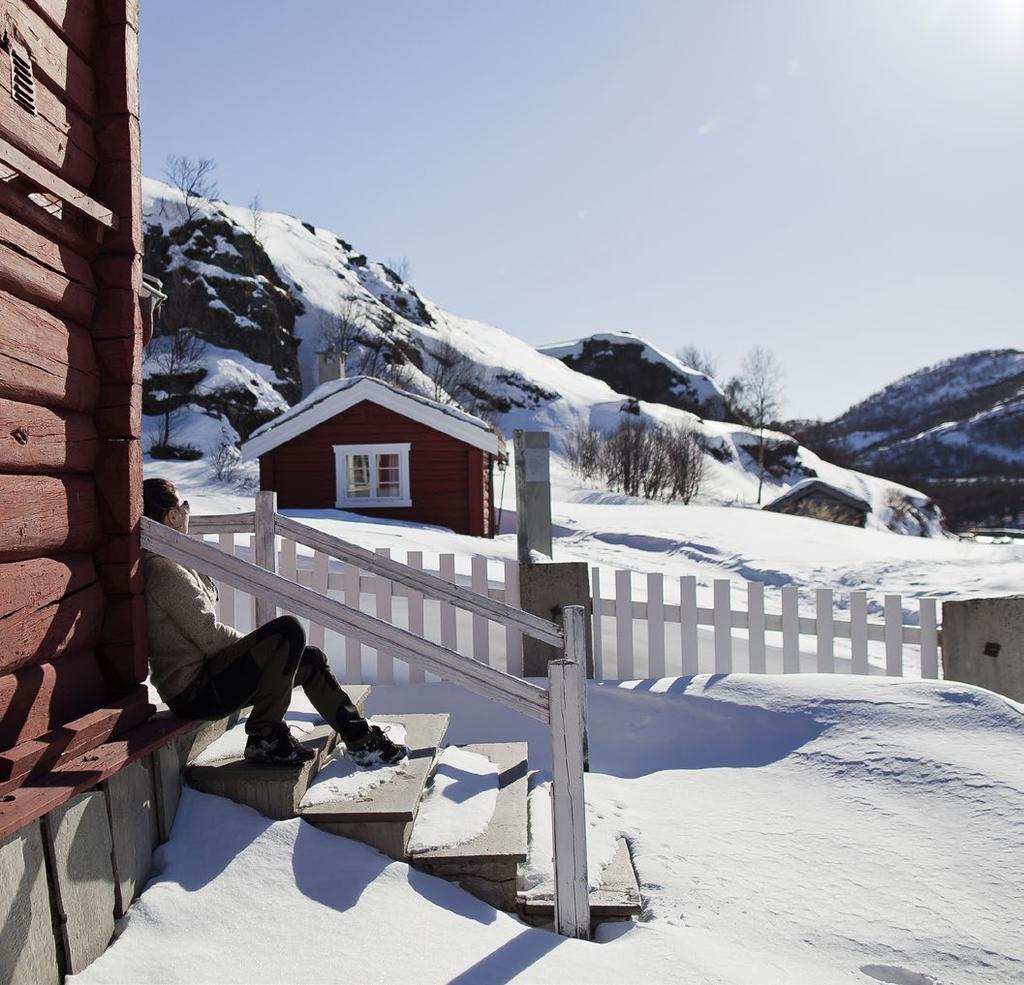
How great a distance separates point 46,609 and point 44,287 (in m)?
1.03

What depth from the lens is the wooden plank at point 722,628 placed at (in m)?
5.47

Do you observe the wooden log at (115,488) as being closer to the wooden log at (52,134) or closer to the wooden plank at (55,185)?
the wooden plank at (55,185)

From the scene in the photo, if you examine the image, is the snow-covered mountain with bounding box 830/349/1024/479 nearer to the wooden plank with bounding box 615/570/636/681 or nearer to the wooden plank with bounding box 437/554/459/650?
the wooden plank with bounding box 615/570/636/681

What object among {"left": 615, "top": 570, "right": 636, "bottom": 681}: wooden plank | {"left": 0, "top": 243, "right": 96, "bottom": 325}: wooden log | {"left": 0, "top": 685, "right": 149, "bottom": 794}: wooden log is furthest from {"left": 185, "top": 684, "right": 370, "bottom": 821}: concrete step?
{"left": 615, "top": 570, "right": 636, "bottom": 681}: wooden plank

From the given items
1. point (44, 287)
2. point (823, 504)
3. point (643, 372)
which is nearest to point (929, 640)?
point (44, 287)

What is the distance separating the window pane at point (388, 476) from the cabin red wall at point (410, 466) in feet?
1.20

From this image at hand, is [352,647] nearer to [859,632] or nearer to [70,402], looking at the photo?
[70,402]

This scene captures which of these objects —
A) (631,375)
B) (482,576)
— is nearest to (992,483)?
(631,375)

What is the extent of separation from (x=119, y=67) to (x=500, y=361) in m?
63.6

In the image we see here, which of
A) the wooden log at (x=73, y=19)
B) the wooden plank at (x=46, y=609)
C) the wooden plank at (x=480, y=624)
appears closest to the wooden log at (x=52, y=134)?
the wooden log at (x=73, y=19)

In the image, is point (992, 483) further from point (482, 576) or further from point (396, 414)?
point (482, 576)

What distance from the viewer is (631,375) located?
289ft

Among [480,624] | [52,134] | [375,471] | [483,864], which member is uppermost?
[52,134]

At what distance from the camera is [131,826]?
8.43 ft
